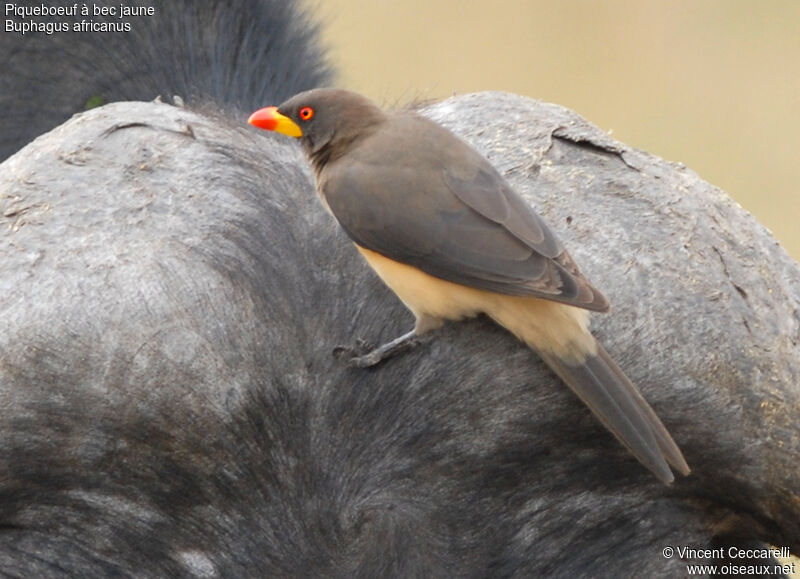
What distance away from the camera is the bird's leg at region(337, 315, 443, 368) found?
3549 millimetres

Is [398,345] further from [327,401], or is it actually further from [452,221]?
[452,221]

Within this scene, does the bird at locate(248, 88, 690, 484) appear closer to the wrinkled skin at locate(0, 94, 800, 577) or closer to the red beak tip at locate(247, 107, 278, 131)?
the wrinkled skin at locate(0, 94, 800, 577)

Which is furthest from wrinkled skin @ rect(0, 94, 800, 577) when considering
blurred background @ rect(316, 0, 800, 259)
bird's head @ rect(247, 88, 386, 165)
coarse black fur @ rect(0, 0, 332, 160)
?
blurred background @ rect(316, 0, 800, 259)

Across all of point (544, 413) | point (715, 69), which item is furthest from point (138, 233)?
point (715, 69)

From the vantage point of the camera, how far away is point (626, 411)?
3297mm

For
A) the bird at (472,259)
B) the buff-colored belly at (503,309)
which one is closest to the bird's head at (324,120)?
the bird at (472,259)

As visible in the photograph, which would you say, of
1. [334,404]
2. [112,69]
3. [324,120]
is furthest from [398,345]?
[112,69]

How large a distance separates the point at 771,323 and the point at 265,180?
4.40ft

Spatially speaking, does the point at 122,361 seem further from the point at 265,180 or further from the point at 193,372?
the point at 265,180

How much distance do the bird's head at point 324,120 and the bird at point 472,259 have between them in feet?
0.43

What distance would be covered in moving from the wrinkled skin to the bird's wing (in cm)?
22

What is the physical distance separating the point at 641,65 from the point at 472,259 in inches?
442

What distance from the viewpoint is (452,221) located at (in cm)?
348

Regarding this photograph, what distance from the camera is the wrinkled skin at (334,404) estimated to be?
3.43 m
